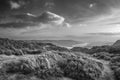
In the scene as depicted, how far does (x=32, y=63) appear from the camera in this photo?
28.6ft

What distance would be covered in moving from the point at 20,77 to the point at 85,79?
5.10 metres

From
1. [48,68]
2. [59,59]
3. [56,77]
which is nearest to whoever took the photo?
[56,77]

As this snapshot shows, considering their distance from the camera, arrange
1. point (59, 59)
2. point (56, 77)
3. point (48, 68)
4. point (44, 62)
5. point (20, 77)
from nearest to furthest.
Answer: point (20, 77), point (56, 77), point (48, 68), point (44, 62), point (59, 59)

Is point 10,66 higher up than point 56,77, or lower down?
higher up

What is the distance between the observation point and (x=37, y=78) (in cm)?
758

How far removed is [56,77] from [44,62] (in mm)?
1912

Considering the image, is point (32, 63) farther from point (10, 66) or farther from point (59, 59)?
point (59, 59)

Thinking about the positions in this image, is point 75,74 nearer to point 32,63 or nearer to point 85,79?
point 85,79

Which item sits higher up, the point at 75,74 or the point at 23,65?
the point at 23,65

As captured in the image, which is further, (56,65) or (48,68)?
(56,65)

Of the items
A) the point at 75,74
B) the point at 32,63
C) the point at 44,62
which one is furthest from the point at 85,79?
the point at 32,63

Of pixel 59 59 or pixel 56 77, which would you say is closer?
pixel 56 77

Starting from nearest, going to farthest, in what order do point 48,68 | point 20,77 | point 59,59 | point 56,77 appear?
point 20,77 < point 56,77 < point 48,68 < point 59,59

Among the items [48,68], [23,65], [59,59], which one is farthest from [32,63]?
[59,59]
